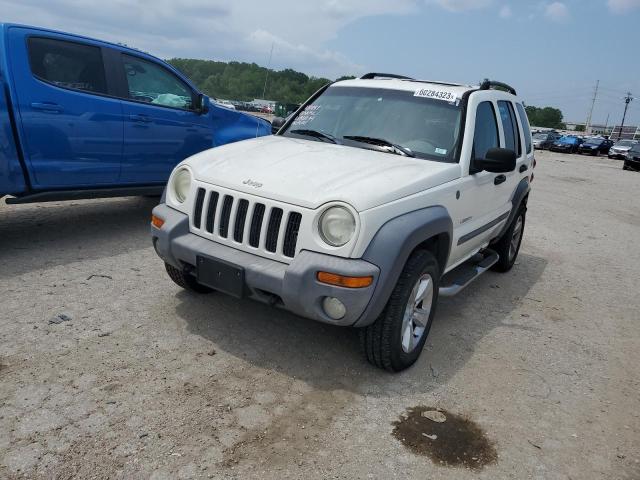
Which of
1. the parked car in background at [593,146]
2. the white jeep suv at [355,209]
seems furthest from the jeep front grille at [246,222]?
the parked car in background at [593,146]

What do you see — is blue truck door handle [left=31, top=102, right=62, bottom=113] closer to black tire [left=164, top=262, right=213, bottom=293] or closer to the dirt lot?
the dirt lot

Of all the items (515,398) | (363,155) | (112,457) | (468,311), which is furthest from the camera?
(468,311)

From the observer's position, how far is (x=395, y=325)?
302 cm

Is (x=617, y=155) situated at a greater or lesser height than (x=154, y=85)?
lesser

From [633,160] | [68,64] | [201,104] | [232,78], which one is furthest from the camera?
[232,78]

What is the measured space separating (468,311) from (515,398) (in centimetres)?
135

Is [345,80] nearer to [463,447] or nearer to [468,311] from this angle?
[468,311]

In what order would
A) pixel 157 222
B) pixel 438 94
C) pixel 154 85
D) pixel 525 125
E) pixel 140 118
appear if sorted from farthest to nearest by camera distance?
1. pixel 154 85
2. pixel 525 125
3. pixel 140 118
4. pixel 438 94
5. pixel 157 222

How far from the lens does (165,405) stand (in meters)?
2.70

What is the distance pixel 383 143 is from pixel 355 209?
1191 mm

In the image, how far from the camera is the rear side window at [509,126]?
15.4 feet

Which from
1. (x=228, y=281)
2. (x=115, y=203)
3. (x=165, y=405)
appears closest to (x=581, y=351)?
(x=228, y=281)

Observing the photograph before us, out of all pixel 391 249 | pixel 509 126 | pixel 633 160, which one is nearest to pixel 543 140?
pixel 633 160

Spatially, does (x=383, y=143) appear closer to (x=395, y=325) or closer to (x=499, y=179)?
(x=499, y=179)
